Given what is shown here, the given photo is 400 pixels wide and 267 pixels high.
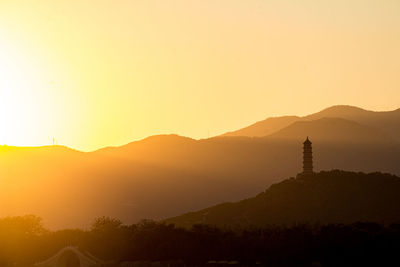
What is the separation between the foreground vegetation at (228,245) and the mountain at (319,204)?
2883 centimetres

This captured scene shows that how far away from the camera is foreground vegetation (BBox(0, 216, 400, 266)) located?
3157 inches

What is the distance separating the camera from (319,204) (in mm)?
125125

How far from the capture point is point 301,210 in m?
125

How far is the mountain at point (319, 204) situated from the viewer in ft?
398

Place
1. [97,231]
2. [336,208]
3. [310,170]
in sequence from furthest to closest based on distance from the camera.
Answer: [310,170] → [336,208] → [97,231]

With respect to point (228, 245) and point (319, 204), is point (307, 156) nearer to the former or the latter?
point (319, 204)

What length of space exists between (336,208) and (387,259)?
4469 centimetres

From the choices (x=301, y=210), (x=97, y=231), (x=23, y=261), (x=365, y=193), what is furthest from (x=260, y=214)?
(x=23, y=261)

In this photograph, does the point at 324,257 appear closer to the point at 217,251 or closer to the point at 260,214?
the point at 217,251

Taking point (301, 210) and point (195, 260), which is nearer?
point (195, 260)

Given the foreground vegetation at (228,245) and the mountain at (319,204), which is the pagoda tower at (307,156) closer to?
the mountain at (319,204)

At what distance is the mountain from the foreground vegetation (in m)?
28.8

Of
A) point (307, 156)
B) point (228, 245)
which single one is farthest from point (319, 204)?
point (228, 245)

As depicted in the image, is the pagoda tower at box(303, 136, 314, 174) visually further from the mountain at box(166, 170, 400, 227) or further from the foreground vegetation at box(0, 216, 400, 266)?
the foreground vegetation at box(0, 216, 400, 266)
